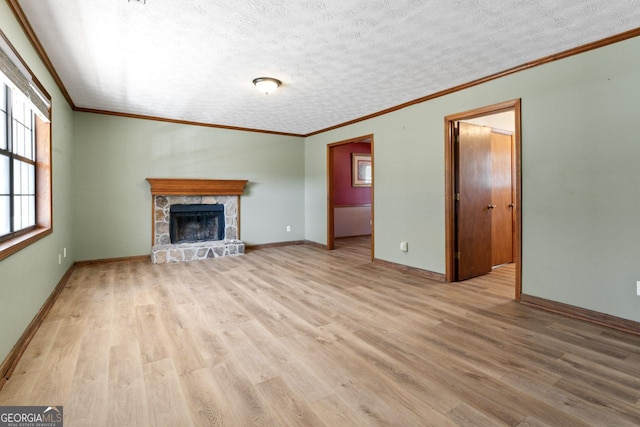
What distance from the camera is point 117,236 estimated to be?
5000mm

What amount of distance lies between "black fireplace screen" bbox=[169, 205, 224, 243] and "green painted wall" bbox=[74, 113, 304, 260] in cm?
40

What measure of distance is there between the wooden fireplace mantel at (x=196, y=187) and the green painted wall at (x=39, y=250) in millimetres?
1148

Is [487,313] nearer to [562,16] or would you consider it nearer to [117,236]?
[562,16]

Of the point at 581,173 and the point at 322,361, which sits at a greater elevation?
the point at 581,173

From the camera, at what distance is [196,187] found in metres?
5.46

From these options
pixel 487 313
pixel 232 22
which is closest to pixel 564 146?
pixel 487 313

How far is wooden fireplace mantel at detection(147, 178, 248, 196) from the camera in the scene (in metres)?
5.18

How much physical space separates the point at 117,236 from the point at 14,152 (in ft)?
8.90

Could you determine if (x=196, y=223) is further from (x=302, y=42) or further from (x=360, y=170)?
(x=360, y=170)

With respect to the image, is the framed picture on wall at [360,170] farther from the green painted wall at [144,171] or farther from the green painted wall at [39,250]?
the green painted wall at [39,250]

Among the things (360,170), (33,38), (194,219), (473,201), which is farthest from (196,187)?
(473,201)

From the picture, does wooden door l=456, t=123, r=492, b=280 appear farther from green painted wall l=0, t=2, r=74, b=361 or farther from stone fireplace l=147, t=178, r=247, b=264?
green painted wall l=0, t=2, r=74, b=361

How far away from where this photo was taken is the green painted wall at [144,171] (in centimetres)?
479

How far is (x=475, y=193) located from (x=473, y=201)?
0.39ft
